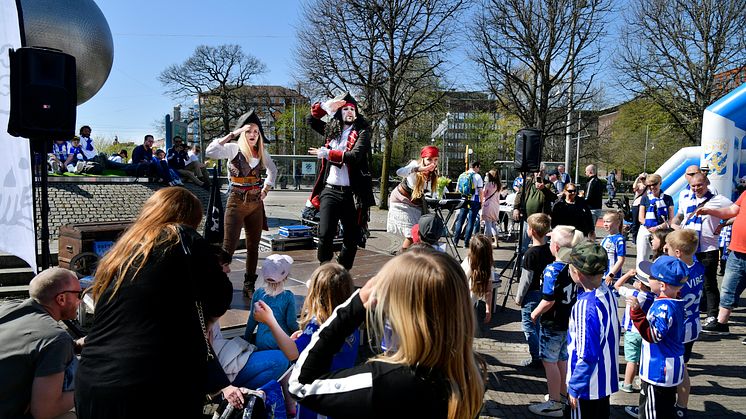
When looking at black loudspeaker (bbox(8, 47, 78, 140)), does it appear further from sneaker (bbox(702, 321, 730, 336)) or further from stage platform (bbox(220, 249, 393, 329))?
sneaker (bbox(702, 321, 730, 336))

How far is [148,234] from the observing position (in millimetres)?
2320

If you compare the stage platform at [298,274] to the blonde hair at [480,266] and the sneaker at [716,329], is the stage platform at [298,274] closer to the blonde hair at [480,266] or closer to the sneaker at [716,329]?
the blonde hair at [480,266]

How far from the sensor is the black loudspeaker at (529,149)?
9.02 metres

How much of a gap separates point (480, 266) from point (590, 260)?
1707 millimetres

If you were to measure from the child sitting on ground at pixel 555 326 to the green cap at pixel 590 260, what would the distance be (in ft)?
2.30

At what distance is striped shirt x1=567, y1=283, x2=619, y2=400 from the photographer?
323cm

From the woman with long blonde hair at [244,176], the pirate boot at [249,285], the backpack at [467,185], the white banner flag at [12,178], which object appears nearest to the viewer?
the white banner flag at [12,178]

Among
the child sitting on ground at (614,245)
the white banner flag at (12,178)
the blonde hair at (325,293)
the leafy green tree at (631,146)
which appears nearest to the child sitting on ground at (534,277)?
the child sitting on ground at (614,245)

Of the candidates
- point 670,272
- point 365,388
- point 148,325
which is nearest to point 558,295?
point 670,272

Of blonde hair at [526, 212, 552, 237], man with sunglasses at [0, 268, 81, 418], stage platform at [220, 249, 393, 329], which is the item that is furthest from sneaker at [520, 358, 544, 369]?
man with sunglasses at [0, 268, 81, 418]

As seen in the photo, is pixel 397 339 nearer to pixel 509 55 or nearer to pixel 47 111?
pixel 47 111

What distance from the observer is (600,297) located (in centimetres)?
339

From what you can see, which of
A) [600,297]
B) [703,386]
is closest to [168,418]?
[600,297]

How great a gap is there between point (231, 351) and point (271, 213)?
55.7 feet
